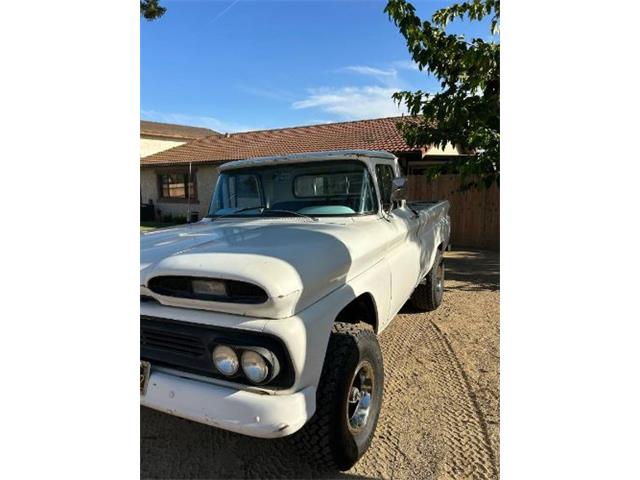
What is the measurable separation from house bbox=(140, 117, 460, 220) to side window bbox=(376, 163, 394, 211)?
7959 millimetres

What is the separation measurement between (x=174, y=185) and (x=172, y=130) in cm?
1341

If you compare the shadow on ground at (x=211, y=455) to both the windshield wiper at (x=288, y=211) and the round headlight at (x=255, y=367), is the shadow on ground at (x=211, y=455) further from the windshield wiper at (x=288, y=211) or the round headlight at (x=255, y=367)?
the windshield wiper at (x=288, y=211)

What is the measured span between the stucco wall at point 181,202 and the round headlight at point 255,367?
550 inches

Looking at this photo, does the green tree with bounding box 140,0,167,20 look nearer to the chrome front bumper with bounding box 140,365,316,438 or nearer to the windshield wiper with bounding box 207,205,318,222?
the windshield wiper with bounding box 207,205,318,222

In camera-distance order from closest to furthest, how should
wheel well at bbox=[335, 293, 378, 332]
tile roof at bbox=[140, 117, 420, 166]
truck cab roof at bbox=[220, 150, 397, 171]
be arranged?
wheel well at bbox=[335, 293, 378, 332]
truck cab roof at bbox=[220, 150, 397, 171]
tile roof at bbox=[140, 117, 420, 166]

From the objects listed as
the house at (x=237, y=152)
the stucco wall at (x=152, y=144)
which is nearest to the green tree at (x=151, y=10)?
the house at (x=237, y=152)

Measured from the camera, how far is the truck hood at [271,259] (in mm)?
1845

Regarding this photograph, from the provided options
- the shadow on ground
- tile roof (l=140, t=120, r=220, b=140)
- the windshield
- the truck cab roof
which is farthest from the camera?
tile roof (l=140, t=120, r=220, b=140)

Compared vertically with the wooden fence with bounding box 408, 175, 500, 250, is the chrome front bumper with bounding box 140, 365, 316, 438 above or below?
below

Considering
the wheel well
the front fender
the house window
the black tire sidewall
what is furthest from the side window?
the house window

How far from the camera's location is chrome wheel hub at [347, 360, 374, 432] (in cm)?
240

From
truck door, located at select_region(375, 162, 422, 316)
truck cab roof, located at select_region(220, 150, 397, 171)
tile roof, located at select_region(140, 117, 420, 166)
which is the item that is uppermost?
tile roof, located at select_region(140, 117, 420, 166)

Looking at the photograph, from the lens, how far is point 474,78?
17.8 ft

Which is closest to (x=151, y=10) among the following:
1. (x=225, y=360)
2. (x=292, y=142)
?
(x=292, y=142)
